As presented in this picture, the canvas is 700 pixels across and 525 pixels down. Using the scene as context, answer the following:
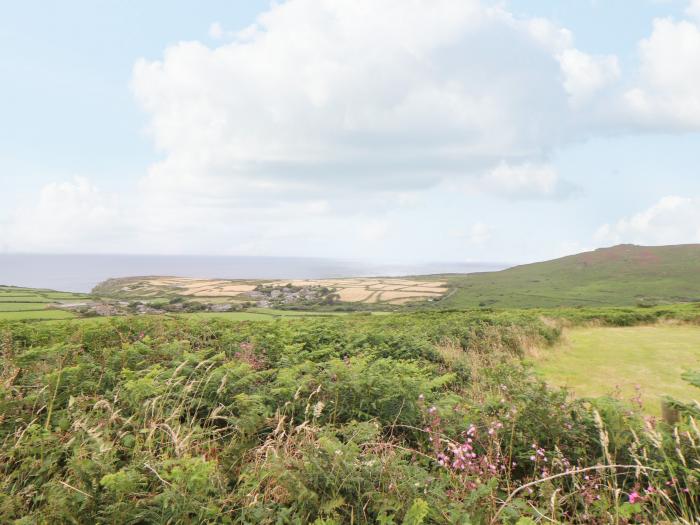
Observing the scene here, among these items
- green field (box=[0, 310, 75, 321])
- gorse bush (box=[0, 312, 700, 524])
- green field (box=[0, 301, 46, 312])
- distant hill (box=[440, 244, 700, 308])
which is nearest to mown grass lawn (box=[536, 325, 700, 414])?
gorse bush (box=[0, 312, 700, 524])

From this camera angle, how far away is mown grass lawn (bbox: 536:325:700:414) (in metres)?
9.43

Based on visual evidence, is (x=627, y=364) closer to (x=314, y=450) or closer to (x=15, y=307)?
(x=314, y=450)

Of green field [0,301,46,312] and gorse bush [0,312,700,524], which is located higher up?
gorse bush [0,312,700,524]

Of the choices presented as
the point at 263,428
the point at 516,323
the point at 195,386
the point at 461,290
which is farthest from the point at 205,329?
the point at 461,290

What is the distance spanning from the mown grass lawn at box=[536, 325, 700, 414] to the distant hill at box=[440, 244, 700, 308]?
55.2 m

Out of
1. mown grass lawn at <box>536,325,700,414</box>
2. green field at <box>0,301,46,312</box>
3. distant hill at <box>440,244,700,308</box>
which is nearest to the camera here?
mown grass lawn at <box>536,325,700,414</box>

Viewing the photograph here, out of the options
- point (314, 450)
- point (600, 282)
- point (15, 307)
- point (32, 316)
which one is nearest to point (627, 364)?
point (314, 450)

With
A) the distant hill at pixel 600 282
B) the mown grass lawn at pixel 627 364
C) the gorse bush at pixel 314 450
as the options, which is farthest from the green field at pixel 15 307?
the distant hill at pixel 600 282

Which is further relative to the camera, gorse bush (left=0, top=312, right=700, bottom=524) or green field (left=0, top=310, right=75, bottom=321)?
green field (left=0, top=310, right=75, bottom=321)

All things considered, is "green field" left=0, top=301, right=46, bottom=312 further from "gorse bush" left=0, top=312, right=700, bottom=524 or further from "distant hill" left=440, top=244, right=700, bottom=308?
"distant hill" left=440, top=244, right=700, bottom=308

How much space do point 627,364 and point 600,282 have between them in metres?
103

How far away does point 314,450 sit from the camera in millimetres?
3520

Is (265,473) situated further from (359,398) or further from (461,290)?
(461,290)

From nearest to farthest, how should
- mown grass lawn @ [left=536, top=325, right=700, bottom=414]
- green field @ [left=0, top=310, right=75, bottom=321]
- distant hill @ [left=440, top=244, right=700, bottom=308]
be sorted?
mown grass lawn @ [left=536, top=325, right=700, bottom=414] < green field @ [left=0, top=310, right=75, bottom=321] < distant hill @ [left=440, top=244, right=700, bottom=308]
